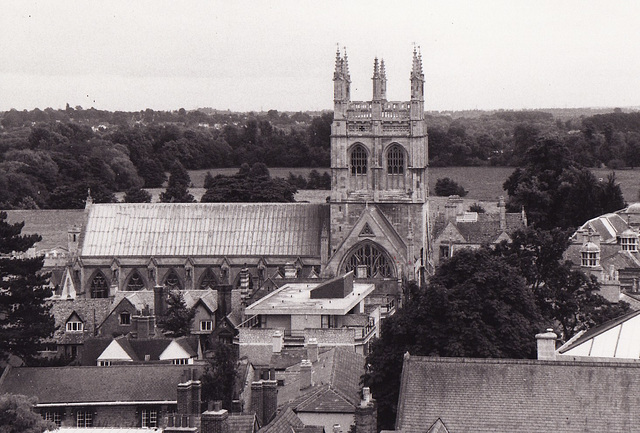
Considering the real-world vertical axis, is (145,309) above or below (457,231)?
below

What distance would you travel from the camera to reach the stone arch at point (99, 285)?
318 feet

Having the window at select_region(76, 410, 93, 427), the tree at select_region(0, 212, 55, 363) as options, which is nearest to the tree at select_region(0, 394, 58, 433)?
the window at select_region(76, 410, 93, 427)

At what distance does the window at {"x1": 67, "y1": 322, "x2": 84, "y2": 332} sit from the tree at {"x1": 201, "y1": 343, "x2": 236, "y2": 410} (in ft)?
67.3

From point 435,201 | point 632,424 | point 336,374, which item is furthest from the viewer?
point 435,201

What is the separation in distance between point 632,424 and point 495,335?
16786 millimetres

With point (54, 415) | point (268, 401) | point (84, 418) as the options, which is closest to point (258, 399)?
point (268, 401)

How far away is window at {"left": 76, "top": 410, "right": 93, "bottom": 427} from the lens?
215ft

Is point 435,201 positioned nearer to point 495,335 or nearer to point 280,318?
point 280,318

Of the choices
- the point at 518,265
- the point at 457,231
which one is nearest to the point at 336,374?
the point at 518,265

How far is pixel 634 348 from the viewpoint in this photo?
2008 inches

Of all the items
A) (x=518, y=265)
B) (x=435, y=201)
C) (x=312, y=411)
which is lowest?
(x=312, y=411)

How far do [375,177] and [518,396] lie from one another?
5236cm

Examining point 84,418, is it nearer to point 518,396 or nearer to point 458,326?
point 458,326

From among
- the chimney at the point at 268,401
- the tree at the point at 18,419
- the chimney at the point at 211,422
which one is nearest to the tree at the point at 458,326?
the chimney at the point at 268,401
